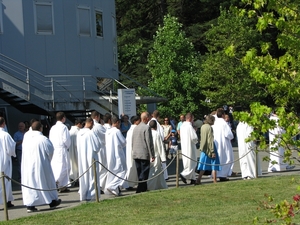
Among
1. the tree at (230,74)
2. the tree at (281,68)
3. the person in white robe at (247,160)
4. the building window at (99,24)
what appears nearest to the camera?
the tree at (281,68)

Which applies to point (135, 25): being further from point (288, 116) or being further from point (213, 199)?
point (288, 116)

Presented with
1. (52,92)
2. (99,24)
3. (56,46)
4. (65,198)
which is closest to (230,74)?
(99,24)

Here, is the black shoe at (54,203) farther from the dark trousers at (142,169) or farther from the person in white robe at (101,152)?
the dark trousers at (142,169)

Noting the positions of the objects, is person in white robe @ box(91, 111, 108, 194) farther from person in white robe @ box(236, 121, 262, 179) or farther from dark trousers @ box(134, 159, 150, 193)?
person in white robe @ box(236, 121, 262, 179)

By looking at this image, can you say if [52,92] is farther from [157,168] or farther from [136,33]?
[136,33]

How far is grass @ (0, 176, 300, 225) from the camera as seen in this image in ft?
43.7

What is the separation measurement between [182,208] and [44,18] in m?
18.8

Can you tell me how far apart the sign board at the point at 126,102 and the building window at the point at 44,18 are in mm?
6186

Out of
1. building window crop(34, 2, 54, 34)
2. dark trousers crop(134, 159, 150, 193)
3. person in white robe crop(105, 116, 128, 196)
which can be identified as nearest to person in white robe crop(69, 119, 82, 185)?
person in white robe crop(105, 116, 128, 196)

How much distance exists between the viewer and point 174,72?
4644cm

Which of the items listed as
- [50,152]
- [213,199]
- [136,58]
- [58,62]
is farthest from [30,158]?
[136,58]

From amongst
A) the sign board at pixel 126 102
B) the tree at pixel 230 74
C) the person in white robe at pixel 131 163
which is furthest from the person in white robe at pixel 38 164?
the tree at pixel 230 74

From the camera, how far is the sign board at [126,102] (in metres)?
27.3

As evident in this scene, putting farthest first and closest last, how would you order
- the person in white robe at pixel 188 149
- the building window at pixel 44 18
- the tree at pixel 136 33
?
the tree at pixel 136 33 → the building window at pixel 44 18 → the person in white robe at pixel 188 149
